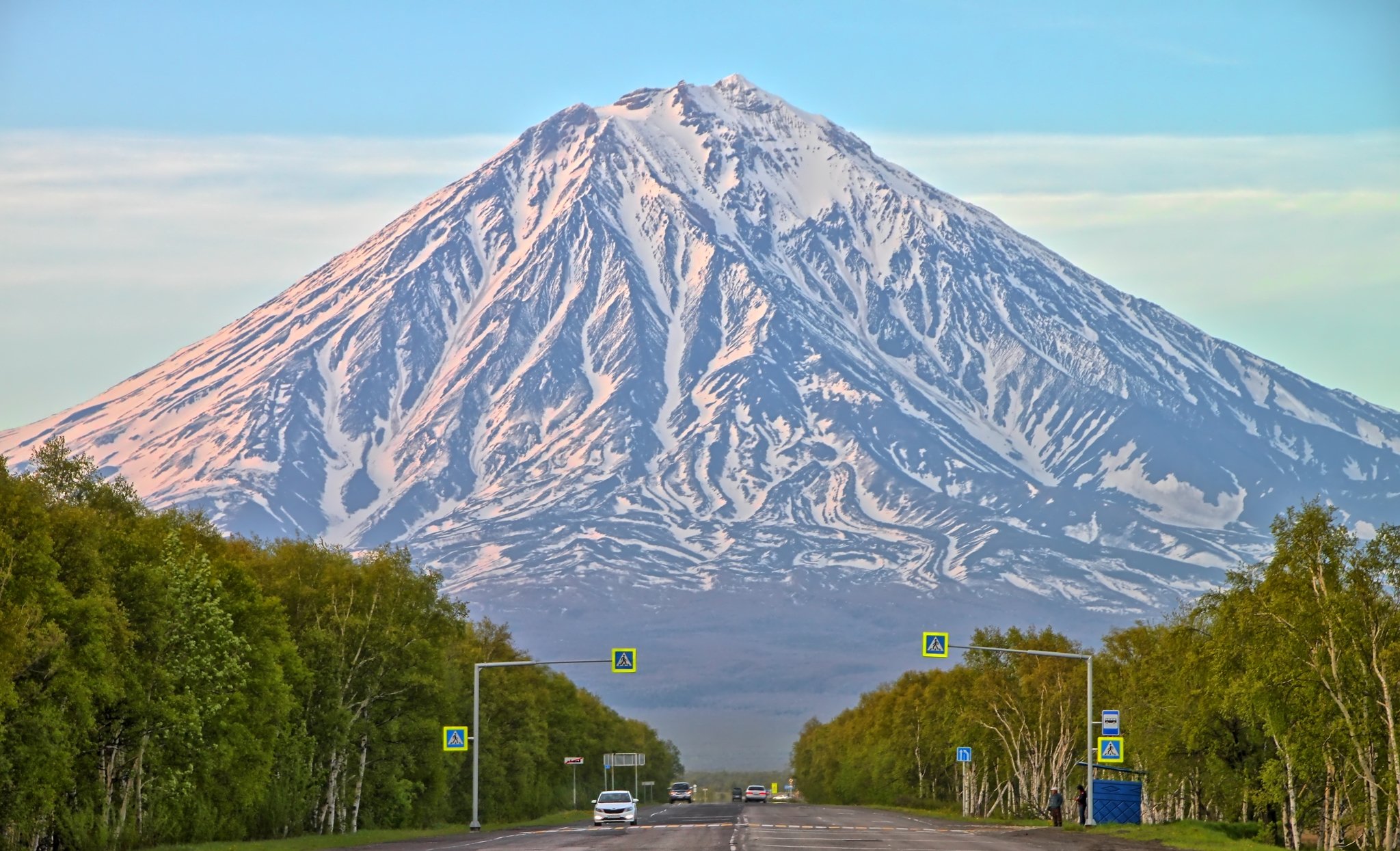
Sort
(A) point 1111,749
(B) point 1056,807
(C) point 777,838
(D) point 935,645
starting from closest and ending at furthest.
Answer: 1. (C) point 777,838
2. (A) point 1111,749
3. (D) point 935,645
4. (B) point 1056,807

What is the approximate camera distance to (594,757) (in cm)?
16675

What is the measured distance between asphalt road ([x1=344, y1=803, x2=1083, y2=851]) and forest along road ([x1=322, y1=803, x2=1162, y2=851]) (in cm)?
A: 3

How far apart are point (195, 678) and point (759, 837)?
19778 millimetres

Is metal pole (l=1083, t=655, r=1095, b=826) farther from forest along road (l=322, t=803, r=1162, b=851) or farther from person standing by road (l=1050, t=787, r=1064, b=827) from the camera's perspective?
forest along road (l=322, t=803, r=1162, b=851)

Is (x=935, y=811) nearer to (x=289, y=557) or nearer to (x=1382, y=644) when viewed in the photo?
(x=289, y=557)

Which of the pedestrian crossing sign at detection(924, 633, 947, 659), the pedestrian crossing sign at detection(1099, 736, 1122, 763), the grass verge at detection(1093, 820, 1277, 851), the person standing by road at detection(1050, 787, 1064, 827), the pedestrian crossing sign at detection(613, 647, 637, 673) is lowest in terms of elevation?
the person standing by road at detection(1050, 787, 1064, 827)

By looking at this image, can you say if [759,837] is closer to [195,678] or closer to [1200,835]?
[1200,835]

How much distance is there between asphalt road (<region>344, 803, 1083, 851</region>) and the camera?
2176 inches

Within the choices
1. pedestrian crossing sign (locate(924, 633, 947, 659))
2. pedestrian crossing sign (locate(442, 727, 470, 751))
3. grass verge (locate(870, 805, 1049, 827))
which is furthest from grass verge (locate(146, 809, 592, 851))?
grass verge (locate(870, 805, 1049, 827))

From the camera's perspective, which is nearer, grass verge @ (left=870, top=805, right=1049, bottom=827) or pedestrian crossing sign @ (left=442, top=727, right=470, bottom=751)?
pedestrian crossing sign @ (left=442, top=727, right=470, bottom=751)

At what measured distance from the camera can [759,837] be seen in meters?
63.4

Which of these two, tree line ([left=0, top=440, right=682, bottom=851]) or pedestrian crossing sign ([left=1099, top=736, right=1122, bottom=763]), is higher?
tree line ([left=0, top=440, right=682, bottom=851])

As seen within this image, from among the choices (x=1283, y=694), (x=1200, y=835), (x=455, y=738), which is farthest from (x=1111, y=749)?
(x=455, y=738)

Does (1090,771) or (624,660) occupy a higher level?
(624,660)
